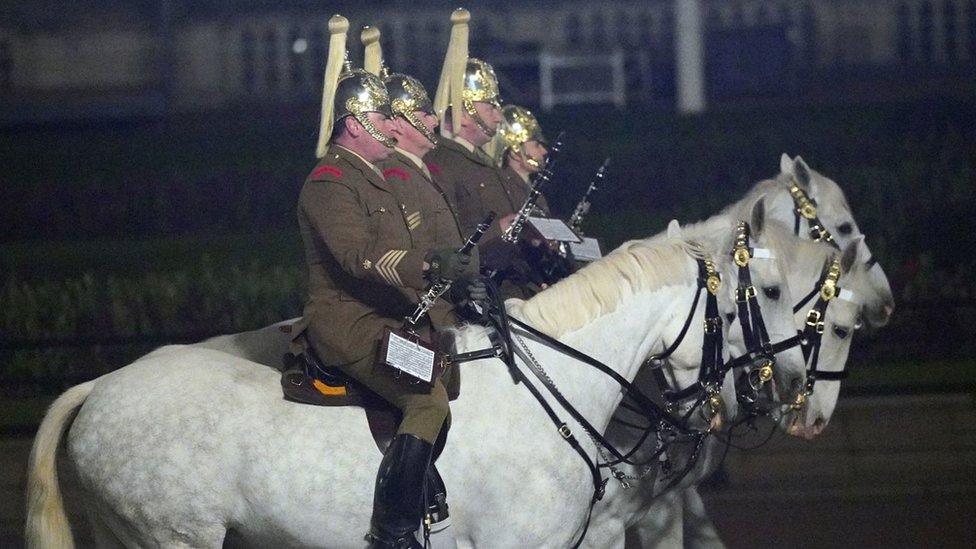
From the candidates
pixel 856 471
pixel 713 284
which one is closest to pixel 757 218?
pixel 713 284

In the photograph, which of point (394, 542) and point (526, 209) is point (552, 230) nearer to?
point (526, 209)

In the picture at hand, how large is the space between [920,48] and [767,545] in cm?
1044

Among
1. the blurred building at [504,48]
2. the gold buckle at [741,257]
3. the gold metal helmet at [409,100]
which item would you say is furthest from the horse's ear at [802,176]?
the blurred building at [504,48]

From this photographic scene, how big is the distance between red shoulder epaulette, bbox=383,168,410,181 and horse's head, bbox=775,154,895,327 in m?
2.13

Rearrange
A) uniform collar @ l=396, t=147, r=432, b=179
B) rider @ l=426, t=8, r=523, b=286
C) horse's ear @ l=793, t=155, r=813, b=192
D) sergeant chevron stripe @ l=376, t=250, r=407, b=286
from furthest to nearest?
horse's ear @ l=793, t=155, r=813, b=192 < rider @ l=426, t=8, r=523, b=286 < uniform collar @ l=396, t=147, r=432, b=179 < sergeant chevron stripe @ l=376, t=250, r=407, b=286

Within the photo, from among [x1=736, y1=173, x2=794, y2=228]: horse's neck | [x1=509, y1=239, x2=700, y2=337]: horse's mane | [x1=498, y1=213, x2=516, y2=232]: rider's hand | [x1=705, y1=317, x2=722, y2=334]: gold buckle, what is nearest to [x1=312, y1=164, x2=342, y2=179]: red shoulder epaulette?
[x1=509, y1=239, x2=700, y2=337]: horse's mane

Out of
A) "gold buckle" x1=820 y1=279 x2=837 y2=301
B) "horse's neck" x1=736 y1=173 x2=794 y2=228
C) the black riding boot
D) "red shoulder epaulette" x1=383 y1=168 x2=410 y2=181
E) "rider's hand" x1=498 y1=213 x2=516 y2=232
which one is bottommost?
the black riding boot

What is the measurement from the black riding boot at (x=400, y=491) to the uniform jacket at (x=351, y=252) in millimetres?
373

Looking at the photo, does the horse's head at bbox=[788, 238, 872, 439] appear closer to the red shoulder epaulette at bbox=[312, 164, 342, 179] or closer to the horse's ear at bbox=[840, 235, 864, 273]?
the horse's ear at bbox=[840, 235, 864, 273]

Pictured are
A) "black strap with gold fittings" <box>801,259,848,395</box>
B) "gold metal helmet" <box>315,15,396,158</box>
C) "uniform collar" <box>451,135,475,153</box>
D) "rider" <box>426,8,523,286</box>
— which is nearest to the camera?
"gold metal helmet" <box>315,15,396,158</box>

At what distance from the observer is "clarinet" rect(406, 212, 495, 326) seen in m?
4.68

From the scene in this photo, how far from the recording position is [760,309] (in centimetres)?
514

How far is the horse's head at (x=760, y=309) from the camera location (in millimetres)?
5105

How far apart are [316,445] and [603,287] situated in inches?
41.0
